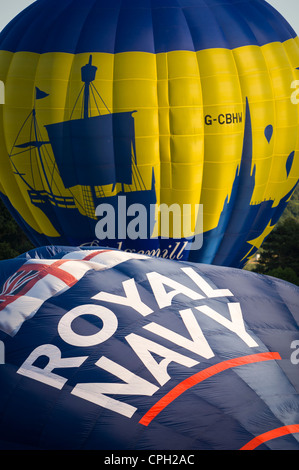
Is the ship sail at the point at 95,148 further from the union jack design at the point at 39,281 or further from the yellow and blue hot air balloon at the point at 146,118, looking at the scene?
the union jack design at the point at 39,281

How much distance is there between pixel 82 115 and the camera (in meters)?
9.86

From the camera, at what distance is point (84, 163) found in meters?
10.0

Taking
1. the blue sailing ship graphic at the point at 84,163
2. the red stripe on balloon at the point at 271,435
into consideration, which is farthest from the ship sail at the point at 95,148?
the red stripe on balloon at the point at 271,435

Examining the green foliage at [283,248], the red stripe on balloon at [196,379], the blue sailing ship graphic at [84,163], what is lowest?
the green foliage at [283,248]

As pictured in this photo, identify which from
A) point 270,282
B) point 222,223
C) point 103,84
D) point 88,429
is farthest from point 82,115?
point 88,429

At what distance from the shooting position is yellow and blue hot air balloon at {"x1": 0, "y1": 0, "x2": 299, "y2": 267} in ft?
32.2

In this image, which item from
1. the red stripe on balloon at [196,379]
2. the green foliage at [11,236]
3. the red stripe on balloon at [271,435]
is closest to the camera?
the red stripe on balloon at [271,435]

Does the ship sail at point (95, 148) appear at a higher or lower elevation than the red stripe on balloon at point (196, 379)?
higher

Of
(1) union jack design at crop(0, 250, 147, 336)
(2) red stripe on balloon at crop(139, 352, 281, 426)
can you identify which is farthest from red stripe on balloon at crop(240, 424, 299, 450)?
(1) union jack design at crop(0, 250, 147, 336)

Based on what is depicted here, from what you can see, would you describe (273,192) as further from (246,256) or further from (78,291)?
(78,291)

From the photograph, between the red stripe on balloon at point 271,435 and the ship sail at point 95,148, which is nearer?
the red stripe on balloon at point 271,435

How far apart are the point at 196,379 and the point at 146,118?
6091 millimetres

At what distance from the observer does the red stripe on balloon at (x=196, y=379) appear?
4.09 m

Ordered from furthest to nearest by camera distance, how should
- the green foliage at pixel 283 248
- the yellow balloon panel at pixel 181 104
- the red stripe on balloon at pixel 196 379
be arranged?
1. the green foliage at pixel 283 248
2. the yellow balloon panel at pixel 181 104
3. the red stripe on balloon at pixel 196 379
